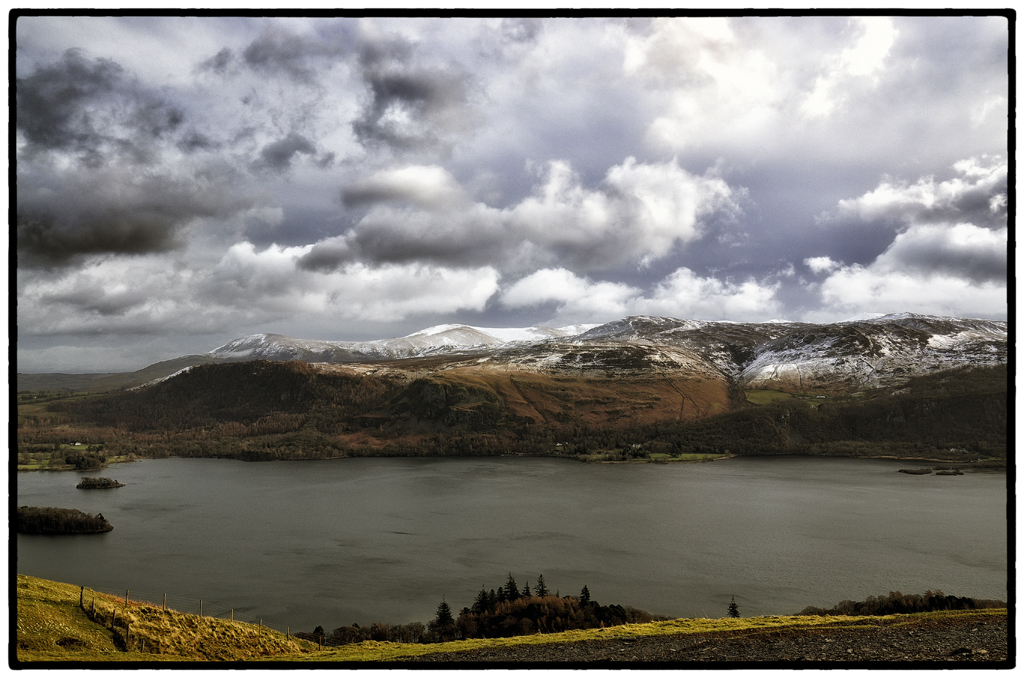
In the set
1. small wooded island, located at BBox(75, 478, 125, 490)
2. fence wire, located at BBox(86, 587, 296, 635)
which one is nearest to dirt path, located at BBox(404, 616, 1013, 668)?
fence wire, located at BBox(86, 587, 296, 635)

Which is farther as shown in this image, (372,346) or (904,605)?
(372,346)

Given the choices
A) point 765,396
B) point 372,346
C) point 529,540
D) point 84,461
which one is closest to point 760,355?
point 765,396

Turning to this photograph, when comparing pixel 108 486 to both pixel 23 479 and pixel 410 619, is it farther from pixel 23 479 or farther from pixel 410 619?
pixel 410 619

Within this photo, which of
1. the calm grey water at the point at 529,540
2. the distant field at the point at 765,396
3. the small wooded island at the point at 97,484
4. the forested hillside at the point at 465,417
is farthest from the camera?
the distant field at the point at 765,396

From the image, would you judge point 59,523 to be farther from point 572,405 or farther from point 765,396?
point 765,396

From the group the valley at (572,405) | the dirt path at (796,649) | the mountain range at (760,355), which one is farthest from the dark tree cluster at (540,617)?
the valley at (572,405)

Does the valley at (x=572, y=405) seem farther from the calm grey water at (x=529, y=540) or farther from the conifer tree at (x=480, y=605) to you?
the conifer tree at (x=480, y=605)
